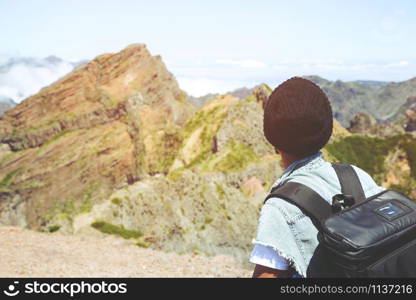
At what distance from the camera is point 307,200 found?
284cm

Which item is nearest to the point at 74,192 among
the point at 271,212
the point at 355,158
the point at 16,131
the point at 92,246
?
the point at 16,131

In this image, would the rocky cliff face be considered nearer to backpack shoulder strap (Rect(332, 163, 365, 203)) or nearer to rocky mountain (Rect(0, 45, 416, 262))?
rocky mountain (Rect(0, 45, 416, 262))

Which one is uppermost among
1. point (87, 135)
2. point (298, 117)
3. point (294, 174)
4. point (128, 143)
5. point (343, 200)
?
point (298, 117)

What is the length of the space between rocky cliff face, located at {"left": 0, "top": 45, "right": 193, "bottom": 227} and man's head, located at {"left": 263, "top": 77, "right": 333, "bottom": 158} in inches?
2244

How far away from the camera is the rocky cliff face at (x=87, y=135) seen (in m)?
67.1

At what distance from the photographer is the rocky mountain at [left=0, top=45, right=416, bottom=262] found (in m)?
46.0

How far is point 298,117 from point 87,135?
71.0 m

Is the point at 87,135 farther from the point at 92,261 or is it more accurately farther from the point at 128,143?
the point at 92,261

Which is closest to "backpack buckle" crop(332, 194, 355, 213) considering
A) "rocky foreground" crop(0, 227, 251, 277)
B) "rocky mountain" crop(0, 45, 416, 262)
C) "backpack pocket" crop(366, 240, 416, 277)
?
"backpack pocket" crop(366, 240, 416, 277)

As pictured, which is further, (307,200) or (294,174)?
(294,174)

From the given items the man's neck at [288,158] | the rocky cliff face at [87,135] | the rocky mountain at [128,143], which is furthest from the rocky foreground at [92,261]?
the rocky cliff face at [87,135]

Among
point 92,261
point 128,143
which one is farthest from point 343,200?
point 128,143

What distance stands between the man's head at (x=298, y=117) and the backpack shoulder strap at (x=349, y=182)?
0.76ft

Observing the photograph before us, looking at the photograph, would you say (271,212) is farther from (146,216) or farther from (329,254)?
(146,216)
